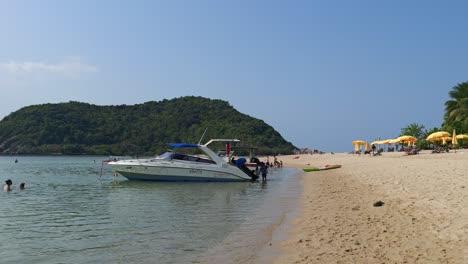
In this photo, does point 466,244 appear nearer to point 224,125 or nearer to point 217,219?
point 217,219

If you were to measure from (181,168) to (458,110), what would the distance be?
143 ft

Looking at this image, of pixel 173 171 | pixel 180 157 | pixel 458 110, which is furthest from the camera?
pixel 458 110

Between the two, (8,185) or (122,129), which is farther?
(122,129)

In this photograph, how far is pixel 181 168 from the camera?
27250 mm

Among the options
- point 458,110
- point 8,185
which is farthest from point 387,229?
point 458,110

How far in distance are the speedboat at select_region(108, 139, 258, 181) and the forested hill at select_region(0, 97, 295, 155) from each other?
280ft

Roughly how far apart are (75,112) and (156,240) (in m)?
143

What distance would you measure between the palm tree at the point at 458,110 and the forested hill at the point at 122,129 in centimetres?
6017

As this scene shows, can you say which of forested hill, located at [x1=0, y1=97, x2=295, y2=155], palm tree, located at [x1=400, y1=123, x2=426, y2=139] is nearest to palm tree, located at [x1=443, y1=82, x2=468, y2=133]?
palm tree, located at [x1=400, y1=123, x2=426, y2=139]

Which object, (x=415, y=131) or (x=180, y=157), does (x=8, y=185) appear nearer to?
(x=180, y=157)

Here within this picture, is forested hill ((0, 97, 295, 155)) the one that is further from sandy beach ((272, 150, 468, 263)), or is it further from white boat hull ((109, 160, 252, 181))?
sandy beach ((272, 150, 468, 263))

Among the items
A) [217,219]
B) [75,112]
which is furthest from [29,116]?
[217,219]

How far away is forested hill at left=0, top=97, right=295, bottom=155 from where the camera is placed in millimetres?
124062

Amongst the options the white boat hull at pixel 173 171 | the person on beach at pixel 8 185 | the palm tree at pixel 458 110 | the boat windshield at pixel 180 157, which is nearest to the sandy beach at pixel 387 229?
the white boat hull at pixel 173 171
